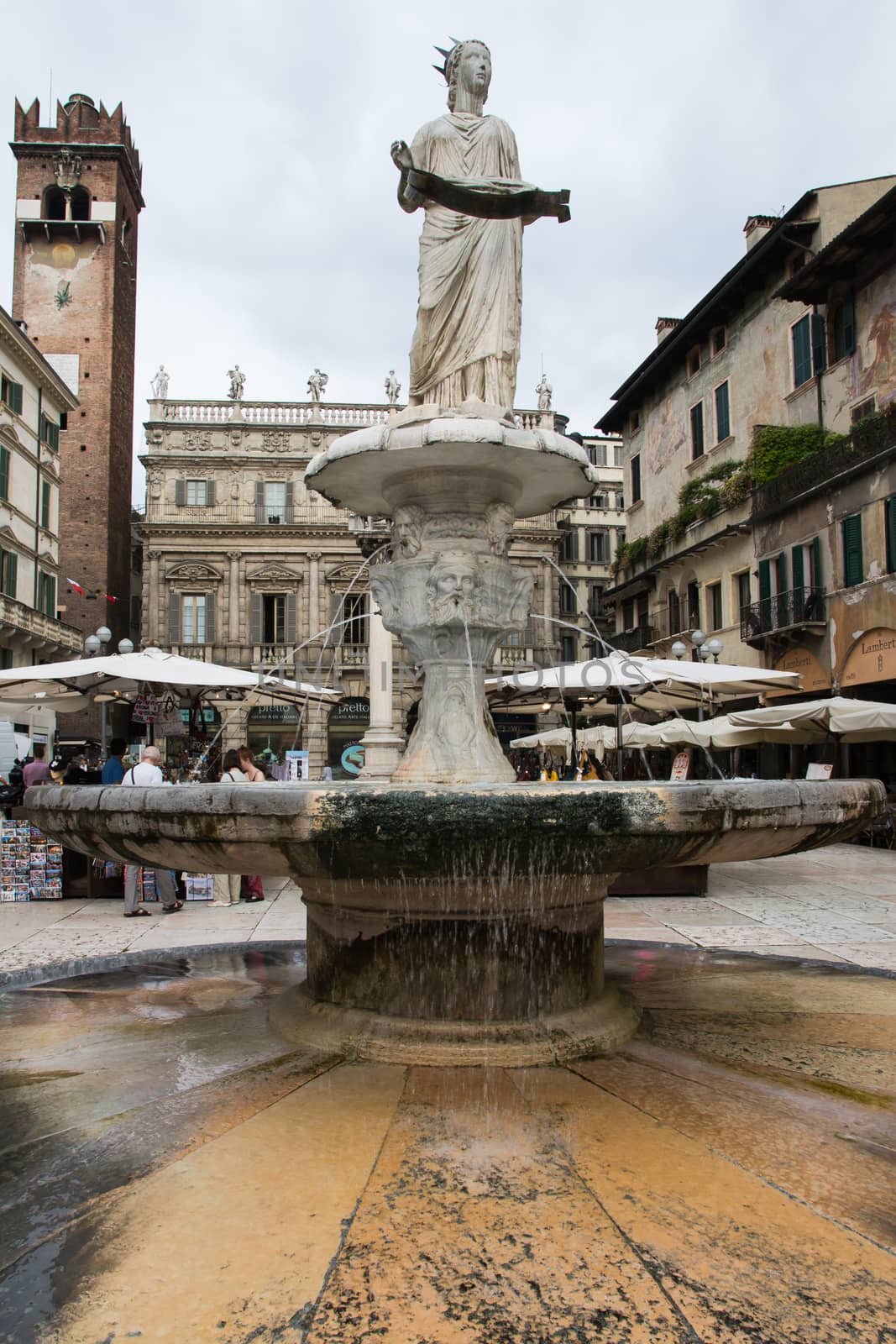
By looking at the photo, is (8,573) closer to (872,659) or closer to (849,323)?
(849,323)

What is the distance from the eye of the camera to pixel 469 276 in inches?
254

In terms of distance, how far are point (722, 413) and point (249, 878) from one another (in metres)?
22.3

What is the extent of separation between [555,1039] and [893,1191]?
1283 mm

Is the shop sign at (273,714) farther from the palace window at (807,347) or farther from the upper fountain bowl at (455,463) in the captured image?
the upper fountain bowl at (455,463)

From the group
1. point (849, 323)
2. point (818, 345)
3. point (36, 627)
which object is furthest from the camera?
point (36, 627)

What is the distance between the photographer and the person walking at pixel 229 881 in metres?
10.4

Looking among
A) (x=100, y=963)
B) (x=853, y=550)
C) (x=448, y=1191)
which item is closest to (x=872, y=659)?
(x=853, y=550)

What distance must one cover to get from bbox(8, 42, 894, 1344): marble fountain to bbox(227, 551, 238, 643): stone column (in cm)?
3846

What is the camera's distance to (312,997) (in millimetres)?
4098

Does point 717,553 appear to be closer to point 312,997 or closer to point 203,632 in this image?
point 203,632

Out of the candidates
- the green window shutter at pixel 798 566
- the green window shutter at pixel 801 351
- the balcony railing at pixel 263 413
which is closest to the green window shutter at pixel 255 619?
the balcony railing at pixel 263 413

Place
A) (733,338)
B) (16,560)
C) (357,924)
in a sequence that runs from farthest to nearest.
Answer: (16,560)
(733,338)
(357,924)

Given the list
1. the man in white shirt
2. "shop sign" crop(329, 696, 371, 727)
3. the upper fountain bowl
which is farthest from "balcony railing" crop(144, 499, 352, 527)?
the upper fountain bowl

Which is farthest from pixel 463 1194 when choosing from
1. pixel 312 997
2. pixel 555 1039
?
pixel 312 997
